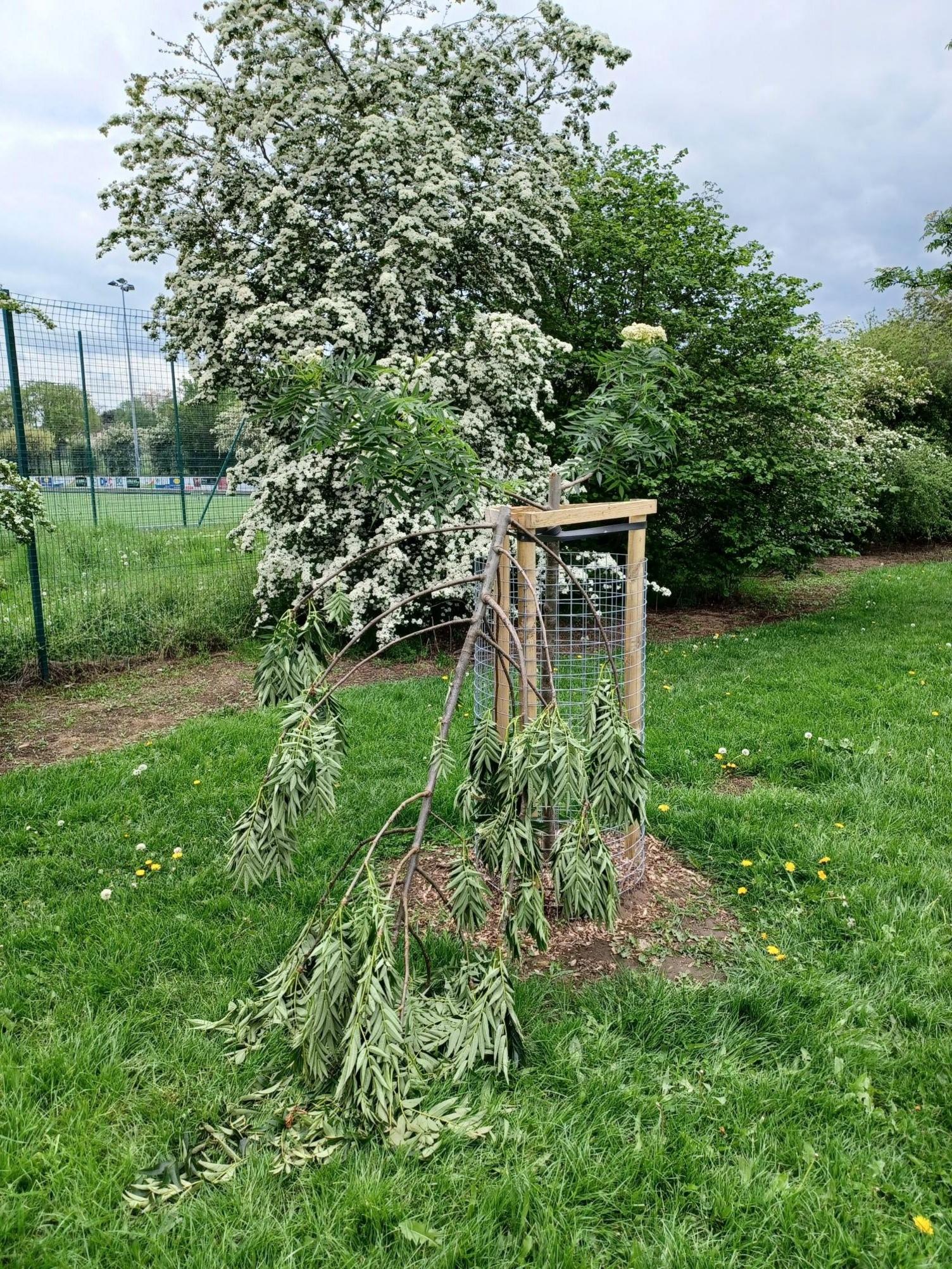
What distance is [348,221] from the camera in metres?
5.78

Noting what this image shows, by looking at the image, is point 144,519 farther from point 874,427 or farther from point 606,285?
point 874,427

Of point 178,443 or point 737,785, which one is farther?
point 178,443

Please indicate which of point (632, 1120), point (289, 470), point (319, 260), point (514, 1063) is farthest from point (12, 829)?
point (319, 260)

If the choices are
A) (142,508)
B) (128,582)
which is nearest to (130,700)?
(128,582)

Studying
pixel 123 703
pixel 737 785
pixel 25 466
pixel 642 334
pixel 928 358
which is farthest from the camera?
pixel 928 358

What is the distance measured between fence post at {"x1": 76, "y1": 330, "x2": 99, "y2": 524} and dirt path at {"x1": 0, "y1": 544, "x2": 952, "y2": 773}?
4.67 ft

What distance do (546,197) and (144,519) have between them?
4296 mm

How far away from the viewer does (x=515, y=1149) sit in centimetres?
181

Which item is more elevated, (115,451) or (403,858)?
(115,451)

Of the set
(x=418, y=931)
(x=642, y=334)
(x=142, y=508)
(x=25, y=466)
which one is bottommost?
(x=418, y=931)

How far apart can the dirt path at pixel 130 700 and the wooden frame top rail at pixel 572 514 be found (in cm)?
311

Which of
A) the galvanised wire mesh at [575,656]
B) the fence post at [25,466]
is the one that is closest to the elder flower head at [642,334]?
the galvanised wire mesh at [575,656]

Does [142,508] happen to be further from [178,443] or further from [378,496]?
[378,496]

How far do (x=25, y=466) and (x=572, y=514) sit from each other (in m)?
4.64
